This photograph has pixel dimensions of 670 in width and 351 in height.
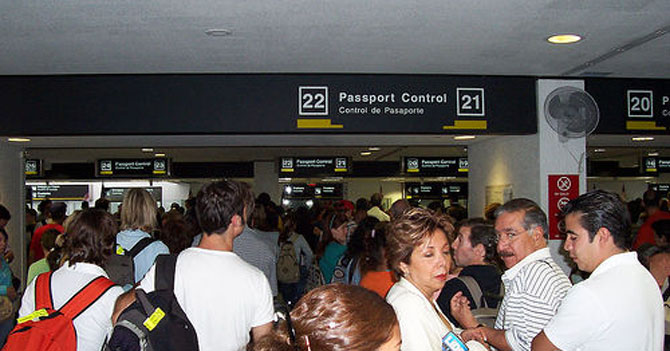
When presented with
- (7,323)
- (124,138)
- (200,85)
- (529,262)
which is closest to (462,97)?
(200,85)

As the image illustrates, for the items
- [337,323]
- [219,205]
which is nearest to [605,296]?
[337,323]

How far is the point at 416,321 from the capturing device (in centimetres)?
249

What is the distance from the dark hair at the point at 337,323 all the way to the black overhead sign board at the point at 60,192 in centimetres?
1953

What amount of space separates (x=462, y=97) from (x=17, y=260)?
17.1ft

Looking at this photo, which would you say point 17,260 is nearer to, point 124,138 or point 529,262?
point 124,138

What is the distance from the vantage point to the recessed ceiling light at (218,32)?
4.55m

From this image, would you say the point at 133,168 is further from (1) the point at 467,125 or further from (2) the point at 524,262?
(2) the point at 524,262

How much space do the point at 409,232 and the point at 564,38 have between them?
9.18ft

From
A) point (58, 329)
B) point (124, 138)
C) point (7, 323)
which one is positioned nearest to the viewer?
point (58, 329)

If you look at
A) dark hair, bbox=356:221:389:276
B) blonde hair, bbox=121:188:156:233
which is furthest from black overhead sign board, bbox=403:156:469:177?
blonde hair, bbox=121:188:156:233

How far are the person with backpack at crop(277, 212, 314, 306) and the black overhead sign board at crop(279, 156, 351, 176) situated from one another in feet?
16.5

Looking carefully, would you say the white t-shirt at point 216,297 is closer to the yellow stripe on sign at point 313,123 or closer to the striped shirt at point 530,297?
the striped shirt at point 530,297

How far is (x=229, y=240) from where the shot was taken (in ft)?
10.0

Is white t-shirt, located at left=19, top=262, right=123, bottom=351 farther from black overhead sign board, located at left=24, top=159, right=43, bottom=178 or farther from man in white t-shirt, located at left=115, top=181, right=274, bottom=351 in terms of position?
black overhead sign board, located at left=24, top=159, right=43, bottom=178
